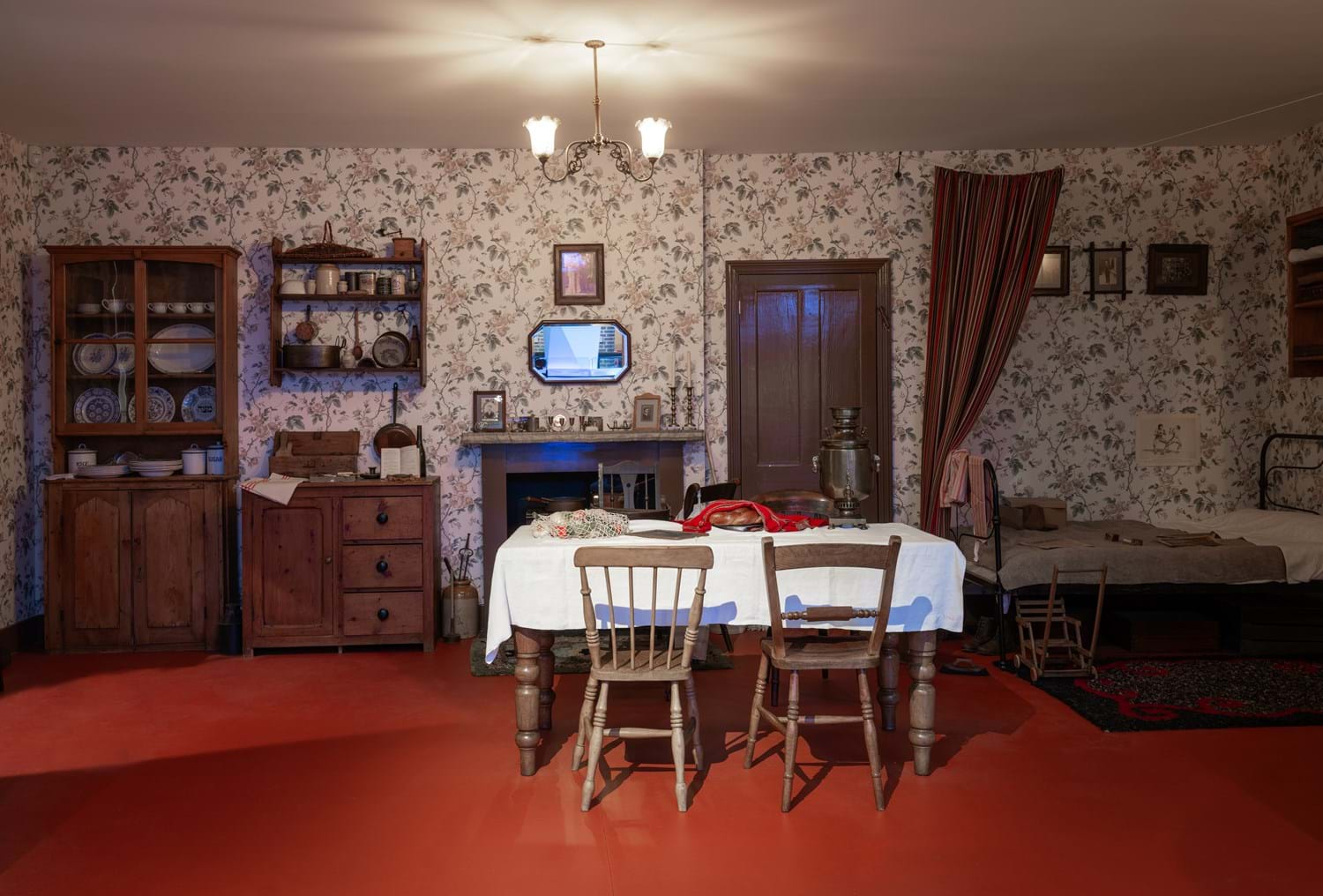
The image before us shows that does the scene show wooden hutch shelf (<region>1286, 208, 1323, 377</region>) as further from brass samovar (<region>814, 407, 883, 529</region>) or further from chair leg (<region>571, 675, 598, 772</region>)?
chair leg (<region>571, 675, 598, 772</region>)

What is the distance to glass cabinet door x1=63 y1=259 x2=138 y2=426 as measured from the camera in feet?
19.5

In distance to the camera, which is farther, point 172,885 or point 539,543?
point 539,543

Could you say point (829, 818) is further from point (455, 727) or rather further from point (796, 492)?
point (455, 727)

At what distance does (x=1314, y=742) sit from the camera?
157 inches

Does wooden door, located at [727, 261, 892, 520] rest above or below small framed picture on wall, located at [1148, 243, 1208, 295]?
below

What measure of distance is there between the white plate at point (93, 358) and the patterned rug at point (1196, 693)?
17.5ft

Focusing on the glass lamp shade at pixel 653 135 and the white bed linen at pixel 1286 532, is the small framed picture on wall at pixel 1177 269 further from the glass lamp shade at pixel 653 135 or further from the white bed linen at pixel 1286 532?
the glass lamp shade at pixel 653 135

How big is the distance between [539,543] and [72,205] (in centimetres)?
437

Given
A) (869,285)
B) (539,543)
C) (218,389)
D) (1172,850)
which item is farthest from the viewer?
(869,285)

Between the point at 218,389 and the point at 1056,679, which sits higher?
the point at 218,389

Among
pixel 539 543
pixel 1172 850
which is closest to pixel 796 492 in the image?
pixel 539 543

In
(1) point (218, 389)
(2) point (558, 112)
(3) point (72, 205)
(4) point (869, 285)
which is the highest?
(2) point (558, 112)

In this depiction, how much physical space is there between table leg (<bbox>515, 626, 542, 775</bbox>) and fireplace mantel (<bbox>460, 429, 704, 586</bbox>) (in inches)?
103

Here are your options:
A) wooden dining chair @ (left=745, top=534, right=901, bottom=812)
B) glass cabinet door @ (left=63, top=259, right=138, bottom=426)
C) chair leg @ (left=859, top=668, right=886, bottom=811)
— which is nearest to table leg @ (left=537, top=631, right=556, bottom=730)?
wooden dining chair @ (left=745, top=534, right=901, bottom=812)
